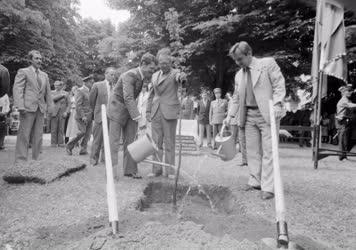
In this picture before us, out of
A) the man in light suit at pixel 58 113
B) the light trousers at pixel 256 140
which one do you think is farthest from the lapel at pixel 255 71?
the man in light suit at pixel 58 113

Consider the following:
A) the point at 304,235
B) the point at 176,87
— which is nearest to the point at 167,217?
the point at 304,235

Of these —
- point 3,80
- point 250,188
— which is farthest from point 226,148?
point 3,80

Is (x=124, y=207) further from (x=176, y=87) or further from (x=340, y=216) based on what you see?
(x=176, y=87)

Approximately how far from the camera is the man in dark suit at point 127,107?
6.34 meters

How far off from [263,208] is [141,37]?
1886 centimetres

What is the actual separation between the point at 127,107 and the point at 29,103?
1.86 metres

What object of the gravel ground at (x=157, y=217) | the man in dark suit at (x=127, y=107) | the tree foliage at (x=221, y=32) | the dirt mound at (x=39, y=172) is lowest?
the gravel ground at (x=157, y=217)

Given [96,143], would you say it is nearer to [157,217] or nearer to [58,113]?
[58,113]

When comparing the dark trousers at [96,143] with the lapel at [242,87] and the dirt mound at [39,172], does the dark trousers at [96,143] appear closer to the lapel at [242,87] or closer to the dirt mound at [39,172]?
the dirt mound at [39,172]

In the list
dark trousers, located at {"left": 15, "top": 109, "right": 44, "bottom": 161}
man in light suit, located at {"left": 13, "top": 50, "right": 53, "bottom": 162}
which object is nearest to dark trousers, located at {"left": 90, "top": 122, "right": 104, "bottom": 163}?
man in light suit, located at {"left": 13, "top": 50, "right": 53, "bottom": 162}

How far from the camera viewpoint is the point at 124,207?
4.27 metres

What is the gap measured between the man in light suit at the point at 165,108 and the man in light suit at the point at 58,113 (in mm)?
5966

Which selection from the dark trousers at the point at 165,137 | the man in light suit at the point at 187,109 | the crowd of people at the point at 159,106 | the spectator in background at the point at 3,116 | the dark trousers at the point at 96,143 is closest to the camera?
the crowd of people at the point at 159,106

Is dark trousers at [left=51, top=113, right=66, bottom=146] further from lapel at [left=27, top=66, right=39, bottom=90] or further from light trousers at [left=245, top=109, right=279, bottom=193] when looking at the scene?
light trousers at [left=245, top=109, right=279, bottom=193]
